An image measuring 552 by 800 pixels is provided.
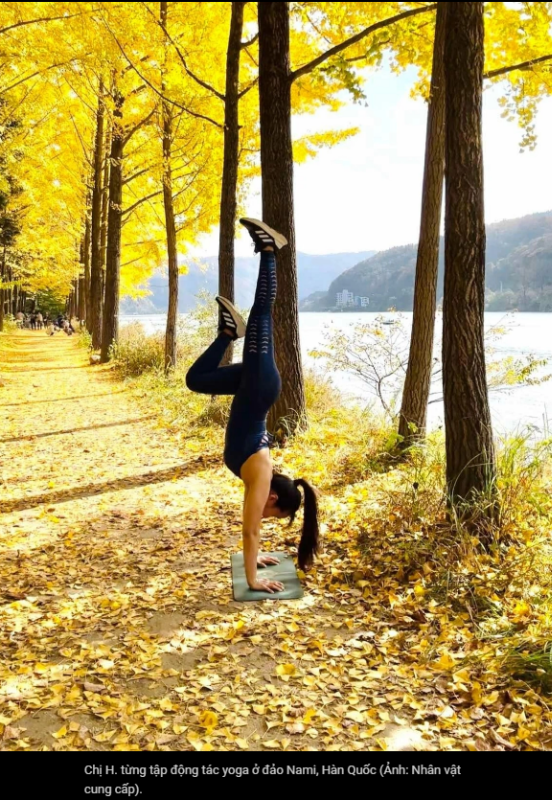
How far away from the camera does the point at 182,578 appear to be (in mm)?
4387

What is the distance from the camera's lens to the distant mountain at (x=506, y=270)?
33.3 m

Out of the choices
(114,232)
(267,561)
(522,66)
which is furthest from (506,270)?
(267,561)

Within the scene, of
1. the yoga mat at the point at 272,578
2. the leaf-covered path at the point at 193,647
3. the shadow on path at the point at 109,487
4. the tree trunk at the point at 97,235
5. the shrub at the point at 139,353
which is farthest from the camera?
the tree trunk at the point at 97,235

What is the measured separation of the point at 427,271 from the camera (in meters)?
6.37

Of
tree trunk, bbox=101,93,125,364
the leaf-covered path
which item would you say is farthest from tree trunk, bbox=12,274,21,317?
the leaf-covered path

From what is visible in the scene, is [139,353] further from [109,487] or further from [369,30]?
[369,30]

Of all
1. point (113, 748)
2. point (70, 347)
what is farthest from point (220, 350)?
point (70, 347)

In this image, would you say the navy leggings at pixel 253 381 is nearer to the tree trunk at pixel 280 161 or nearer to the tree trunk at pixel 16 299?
the tree trunk at pixel 280 161

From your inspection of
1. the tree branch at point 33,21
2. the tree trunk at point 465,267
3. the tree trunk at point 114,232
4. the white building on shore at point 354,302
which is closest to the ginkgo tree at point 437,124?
the tree trunk at point 465,267

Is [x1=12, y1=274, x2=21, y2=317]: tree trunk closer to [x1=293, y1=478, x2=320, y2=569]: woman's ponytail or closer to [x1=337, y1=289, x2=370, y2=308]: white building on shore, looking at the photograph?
[x1=337, y1=289, x2=370, y2=308]: white building on shore

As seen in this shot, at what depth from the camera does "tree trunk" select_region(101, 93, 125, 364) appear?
14164mm

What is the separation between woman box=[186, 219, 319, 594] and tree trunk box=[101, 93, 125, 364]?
1122 cm

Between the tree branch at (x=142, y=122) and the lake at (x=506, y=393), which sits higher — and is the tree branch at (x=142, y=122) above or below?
above
